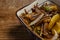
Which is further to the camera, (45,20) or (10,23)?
(10,23)

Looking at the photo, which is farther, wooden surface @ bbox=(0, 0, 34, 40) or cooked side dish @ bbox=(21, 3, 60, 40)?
wooden surface @ bbox=(0, 0, 34, 40)

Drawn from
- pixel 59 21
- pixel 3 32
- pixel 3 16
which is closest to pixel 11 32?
pixel 3 32

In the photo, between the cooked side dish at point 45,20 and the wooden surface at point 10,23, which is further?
the wooden surface at point 10,23

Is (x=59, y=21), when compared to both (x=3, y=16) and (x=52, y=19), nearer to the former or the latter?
(x=52, y=19)
